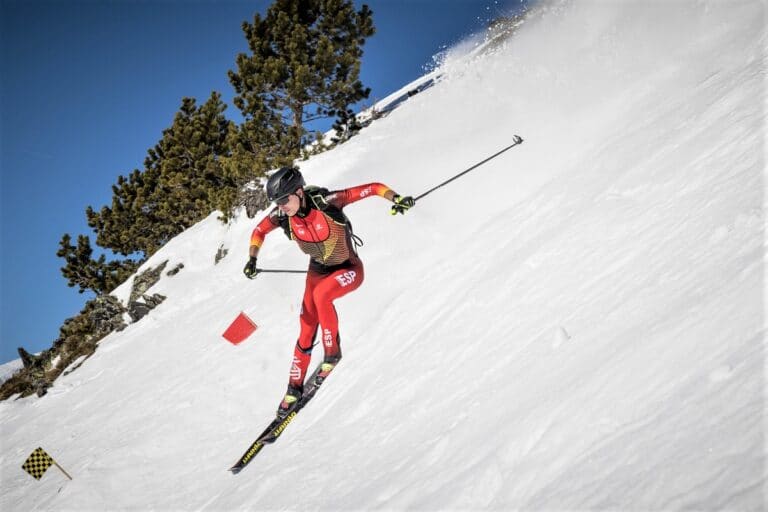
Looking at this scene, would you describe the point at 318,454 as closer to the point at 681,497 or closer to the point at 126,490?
the point at 681,497

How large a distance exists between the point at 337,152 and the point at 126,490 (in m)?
13.1

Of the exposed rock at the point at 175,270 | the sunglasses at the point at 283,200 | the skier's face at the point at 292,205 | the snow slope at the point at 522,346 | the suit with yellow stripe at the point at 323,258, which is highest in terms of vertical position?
the exposed rock at the point at 175,270

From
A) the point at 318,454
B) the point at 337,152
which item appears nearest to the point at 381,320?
the point at 318,454

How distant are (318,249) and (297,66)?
728 inches

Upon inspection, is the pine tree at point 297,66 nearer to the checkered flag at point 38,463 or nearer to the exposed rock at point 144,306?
the exposed rock at point 144,306

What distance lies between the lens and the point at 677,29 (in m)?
11.5

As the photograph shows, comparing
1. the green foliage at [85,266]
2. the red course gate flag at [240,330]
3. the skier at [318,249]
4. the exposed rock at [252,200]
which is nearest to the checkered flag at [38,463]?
the red course gate flag at [240,330]

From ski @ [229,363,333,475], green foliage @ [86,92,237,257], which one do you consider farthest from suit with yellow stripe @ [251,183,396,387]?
green foliage @ [86,92,237,257]

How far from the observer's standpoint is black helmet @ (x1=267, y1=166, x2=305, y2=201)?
17.8ft

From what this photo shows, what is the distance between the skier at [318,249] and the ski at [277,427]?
0.07 meters

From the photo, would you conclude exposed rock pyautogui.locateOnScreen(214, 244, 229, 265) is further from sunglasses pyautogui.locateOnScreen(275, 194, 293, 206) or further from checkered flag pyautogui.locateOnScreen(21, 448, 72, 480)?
sunglasses pyautogui.locateOnScreen(275, 194, 293, 206)

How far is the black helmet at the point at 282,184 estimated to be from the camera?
5.43 meters

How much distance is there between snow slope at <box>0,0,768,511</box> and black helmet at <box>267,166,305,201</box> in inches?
96.4

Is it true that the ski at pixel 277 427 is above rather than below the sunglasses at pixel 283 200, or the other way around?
below
